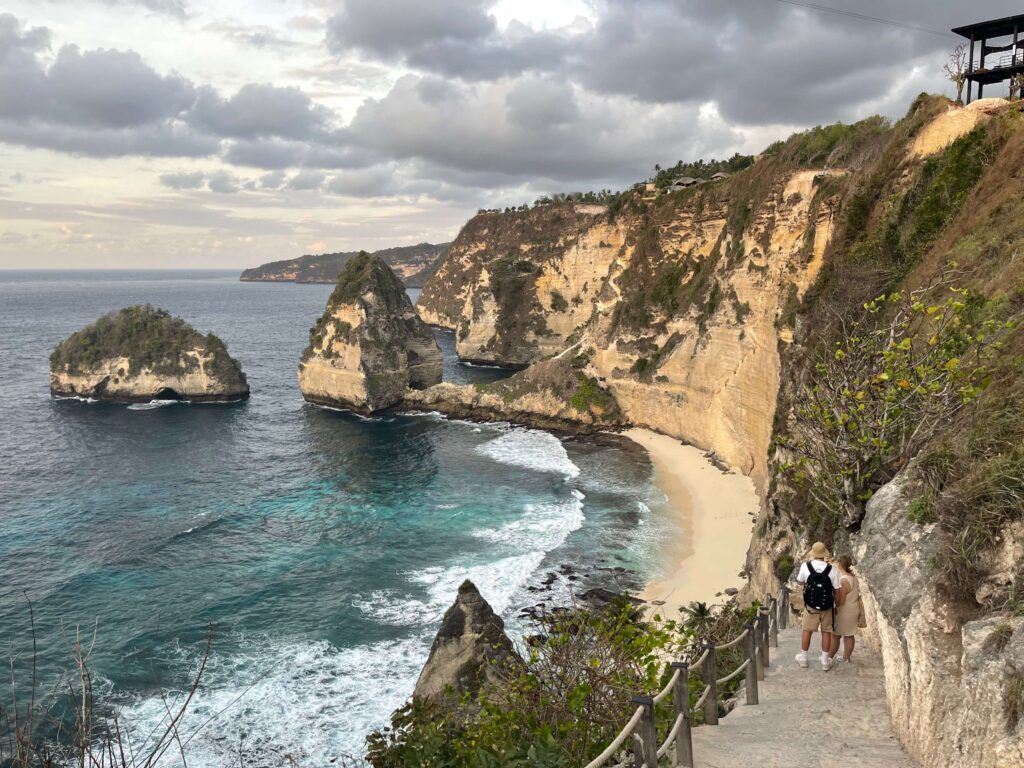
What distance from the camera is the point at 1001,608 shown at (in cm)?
725

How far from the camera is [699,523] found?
36.2 metres

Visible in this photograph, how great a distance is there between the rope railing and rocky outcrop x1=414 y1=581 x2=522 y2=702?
990cm

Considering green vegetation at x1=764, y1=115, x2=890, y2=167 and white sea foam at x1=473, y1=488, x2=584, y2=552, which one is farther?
green vegetation at x1=764, y1=115, x2=890, y2=167

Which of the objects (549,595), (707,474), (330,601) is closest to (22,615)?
(330,601)

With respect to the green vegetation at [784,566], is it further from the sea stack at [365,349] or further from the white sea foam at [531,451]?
the sea stack at [365,349]

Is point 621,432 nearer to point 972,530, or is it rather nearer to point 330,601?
point 330,601

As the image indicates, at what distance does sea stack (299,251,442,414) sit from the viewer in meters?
66.2

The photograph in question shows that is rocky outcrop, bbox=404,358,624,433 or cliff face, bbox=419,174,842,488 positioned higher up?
cliff face, bbox=419,174,842,488

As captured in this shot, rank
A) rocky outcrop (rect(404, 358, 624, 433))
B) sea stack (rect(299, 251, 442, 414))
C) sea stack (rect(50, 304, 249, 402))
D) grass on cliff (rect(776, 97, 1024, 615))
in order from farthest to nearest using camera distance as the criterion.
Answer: sea stack (rect(50, 304, 249, 402)) < sea stack (rect(299, 251, 442, 414)) < rocky outcrop (rect(404, 358, 624, 433)) < grass on cliff (rect(776, 97, 1024, 615))

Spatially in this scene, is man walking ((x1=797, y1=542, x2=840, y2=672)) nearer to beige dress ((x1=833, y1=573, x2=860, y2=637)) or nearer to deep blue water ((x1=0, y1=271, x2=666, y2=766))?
beige dress ((x1=833, y1=573, x2=860, y2=637))

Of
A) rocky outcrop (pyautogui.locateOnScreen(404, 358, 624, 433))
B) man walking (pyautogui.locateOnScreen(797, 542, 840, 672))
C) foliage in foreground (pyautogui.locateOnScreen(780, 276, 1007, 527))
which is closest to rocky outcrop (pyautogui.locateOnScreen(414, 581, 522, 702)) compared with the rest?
man walking (pyautogui.locateOnScreen(797, 542, 840, 672))

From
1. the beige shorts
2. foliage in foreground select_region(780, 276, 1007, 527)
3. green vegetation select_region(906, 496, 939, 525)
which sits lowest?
A: the beige shorts

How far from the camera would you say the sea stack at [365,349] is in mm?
66188

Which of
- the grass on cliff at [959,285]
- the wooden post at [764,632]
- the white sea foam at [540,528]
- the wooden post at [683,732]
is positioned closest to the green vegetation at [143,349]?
the white sea foam at [540,528]
